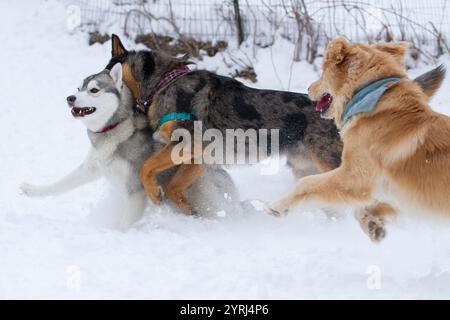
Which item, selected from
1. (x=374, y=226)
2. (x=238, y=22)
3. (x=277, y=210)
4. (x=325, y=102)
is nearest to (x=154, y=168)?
(x=277, y=210)

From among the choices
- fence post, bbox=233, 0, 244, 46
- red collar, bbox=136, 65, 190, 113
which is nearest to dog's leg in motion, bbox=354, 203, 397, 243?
red collar, bbox=136, 65, 190, 113

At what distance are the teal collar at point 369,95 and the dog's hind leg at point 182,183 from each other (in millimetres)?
2064

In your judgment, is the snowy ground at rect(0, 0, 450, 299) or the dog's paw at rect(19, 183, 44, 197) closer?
the snowy ground at rect(0, 0, 450, 299)

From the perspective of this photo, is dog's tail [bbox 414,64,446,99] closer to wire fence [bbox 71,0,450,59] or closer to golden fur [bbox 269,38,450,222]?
golden fur [bbox 269,38,450,222]

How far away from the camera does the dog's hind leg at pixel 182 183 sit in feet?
19.0

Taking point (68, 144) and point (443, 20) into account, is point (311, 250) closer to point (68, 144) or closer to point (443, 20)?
point (68, 144)

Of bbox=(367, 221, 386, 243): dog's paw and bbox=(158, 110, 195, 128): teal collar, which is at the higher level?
bbox=(158, 110, 195, 128): teal collar

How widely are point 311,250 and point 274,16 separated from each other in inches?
228

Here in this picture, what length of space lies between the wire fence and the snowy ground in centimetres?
279

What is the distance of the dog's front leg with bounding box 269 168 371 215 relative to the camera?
4.13 m

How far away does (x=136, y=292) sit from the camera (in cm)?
373

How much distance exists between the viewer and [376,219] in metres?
4.49

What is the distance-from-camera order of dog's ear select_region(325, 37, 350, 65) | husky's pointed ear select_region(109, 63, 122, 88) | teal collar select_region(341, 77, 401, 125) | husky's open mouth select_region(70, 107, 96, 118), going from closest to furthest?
teal collar select_region(341, 77, 401, 125) < dog's ear select_region(325, 37, 350, 65) < husky's open mouth select_region(70, 107, 96, 118) < husky's pointed ear select_region(109, 63, 122, 88)

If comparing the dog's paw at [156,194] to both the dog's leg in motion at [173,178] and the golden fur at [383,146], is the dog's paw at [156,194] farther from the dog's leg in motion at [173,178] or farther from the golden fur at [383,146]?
the golden fur at [383,146]
